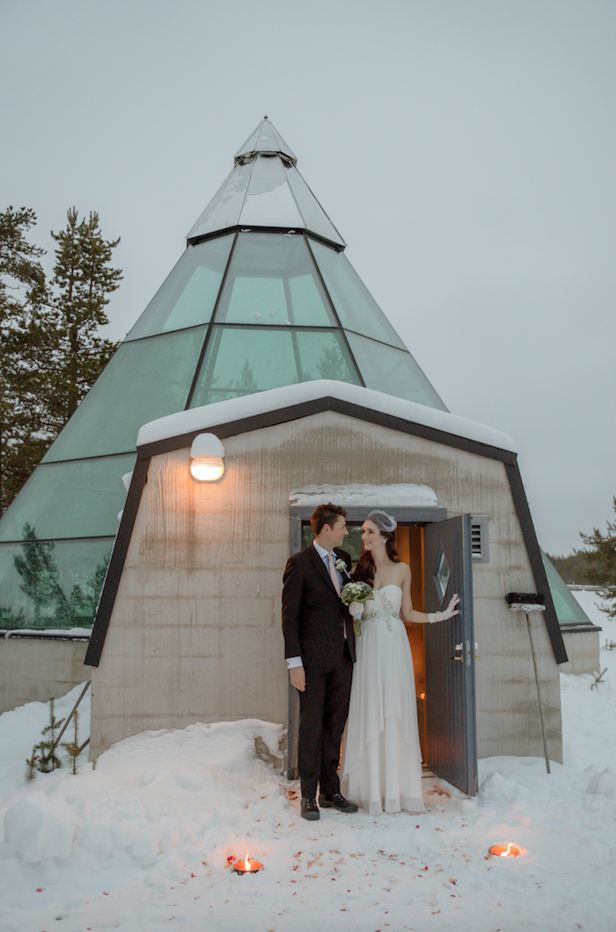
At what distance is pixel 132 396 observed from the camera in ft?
30.3

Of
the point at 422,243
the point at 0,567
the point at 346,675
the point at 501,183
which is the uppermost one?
the point at 422,243

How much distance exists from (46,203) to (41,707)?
3387 inches

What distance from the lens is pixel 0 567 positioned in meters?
8.77

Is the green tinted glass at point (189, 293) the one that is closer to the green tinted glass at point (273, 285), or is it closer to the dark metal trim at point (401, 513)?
the green tinted glass at point (273, 285)

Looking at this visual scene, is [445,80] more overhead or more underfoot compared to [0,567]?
more overhead

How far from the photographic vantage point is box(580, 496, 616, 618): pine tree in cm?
2038

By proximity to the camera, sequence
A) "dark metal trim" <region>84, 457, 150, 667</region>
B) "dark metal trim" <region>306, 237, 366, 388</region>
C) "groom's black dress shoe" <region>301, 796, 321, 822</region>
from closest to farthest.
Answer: "groom's black dress shoe" <region>301, 796, 321, 822</region> → "dark metal trim" <region>84, 457, 150, 667</region> → "dark metal trim" <region>306, 237, 366, 388</region>

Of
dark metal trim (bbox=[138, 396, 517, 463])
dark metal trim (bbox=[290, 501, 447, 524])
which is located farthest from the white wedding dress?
dark metal trim (bbox=[138, 396, 517, 463])

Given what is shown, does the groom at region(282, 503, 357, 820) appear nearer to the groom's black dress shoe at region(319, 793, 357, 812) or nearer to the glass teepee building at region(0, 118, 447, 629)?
the groom's black dress shoe at region(319, 793, 357, 812)

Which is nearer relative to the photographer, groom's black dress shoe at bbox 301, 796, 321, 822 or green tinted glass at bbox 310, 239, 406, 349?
groom's black dress shoe at bbox 301, 796, 321, 822

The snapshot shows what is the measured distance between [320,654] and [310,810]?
940 millimetres

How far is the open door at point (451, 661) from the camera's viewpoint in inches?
180

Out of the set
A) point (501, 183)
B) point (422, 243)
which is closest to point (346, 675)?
point (501, 183)

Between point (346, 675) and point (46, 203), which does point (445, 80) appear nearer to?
point (346, 675)
